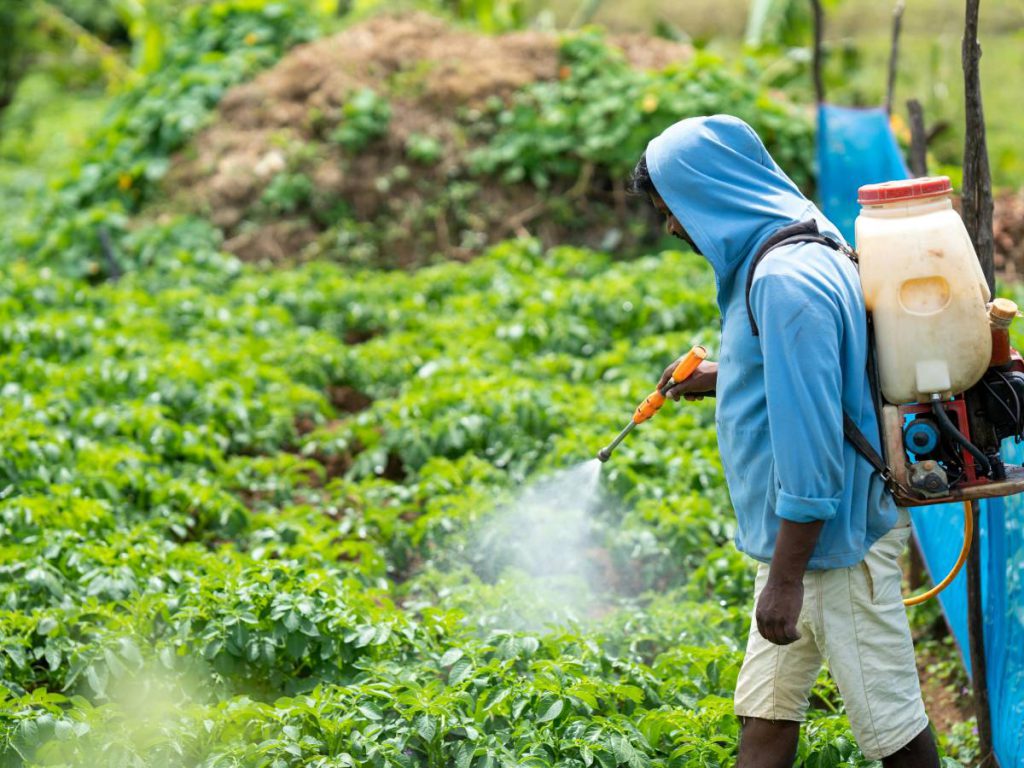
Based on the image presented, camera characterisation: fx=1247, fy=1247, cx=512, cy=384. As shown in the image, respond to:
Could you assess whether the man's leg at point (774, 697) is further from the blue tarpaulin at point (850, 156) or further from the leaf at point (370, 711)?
the blue tarpaulin at point (850, 156)

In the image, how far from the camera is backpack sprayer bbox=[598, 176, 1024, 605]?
2.83 metres

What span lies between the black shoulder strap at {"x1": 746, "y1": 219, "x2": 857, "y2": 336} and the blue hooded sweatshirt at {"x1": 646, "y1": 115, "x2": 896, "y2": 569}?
0.02m

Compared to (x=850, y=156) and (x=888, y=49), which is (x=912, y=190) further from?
(x=888, y=49)

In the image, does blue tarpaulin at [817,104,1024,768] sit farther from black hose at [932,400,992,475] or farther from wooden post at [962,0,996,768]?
black hose at [932,400,992,475]

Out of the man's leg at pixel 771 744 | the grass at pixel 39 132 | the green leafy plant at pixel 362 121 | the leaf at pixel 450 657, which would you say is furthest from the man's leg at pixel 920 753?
the grass at pixel 39 132

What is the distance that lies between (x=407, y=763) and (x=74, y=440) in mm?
3154

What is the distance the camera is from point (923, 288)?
285 cm

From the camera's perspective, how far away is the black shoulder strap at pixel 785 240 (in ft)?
9.55

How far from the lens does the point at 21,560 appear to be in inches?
173

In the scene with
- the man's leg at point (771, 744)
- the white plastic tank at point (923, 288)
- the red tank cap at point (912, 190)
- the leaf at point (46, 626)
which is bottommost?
the leaf at point (46, 626)

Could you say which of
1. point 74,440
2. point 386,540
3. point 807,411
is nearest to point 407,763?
point 807,411

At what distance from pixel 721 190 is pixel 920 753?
1447 millimetres

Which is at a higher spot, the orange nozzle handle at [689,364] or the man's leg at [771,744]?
the orange nozzle handle at [689,364]

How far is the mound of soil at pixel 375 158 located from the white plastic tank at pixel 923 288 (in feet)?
25.7
